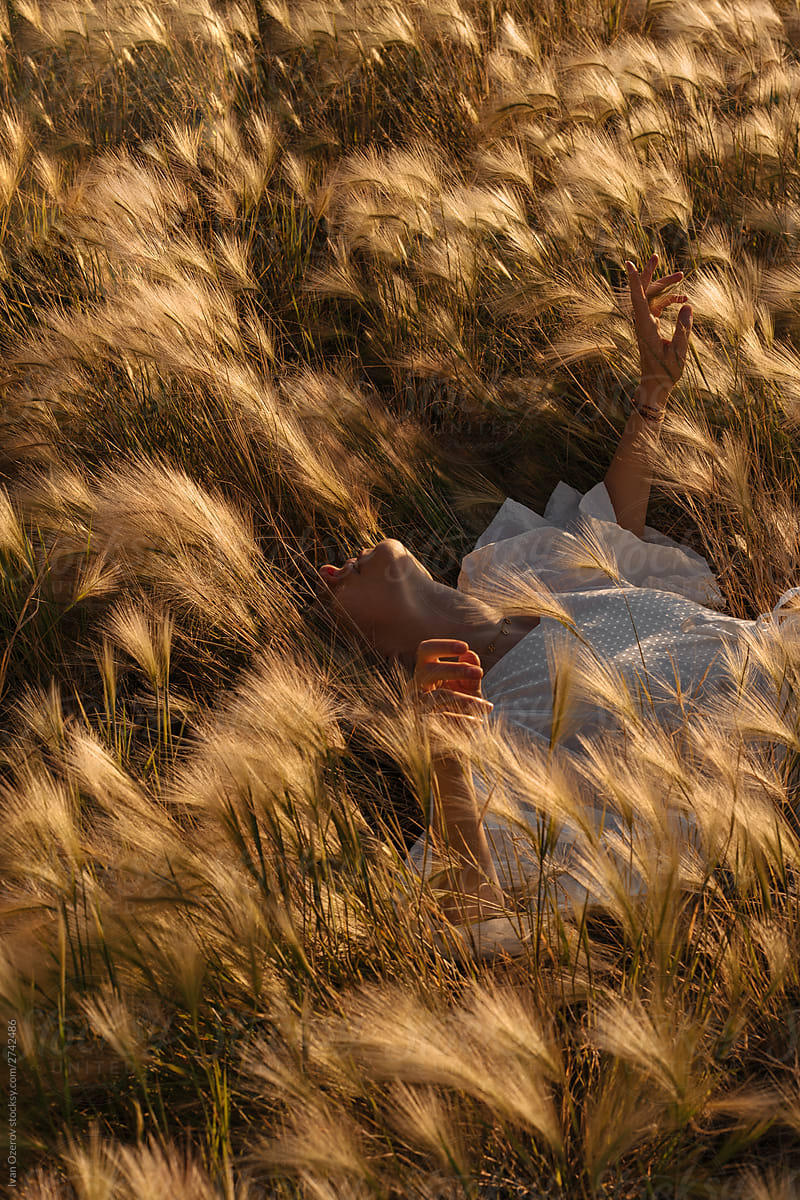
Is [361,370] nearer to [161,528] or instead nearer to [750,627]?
[161,528]

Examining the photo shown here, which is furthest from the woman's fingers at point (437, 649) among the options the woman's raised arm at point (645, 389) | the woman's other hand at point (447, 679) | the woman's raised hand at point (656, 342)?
the woman's raised hand at point (656, 342)

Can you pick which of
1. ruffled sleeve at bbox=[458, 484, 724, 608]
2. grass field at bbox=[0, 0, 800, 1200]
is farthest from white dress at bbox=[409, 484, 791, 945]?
grass field at bbox=[0, 0, 800, 1200]

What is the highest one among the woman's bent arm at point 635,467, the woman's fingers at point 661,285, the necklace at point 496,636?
the woman's fingers at point 661,285

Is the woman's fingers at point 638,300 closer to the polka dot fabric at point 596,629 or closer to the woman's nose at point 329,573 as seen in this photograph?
the polka dot fabric at point 596,629

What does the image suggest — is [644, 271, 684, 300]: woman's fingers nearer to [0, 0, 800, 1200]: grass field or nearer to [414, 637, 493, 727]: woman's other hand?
[0, 0, 800, 1200]: grass field

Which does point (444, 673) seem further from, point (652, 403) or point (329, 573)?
point (652, 403)

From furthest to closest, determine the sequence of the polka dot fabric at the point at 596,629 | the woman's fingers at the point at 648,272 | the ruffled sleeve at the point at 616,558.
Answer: the woman's fingers at the point at 648,272
the ruffled sleeve at the point at 616,558
the polka dot fabric at the point at 596,629

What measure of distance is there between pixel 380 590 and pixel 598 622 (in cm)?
44

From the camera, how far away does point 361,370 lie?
2.58m

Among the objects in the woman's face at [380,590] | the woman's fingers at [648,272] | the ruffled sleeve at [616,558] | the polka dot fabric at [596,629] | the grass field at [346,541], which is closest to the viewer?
the grass field at [346,541]

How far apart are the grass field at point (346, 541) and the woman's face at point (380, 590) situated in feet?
0.34

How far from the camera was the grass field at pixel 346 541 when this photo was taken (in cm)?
100

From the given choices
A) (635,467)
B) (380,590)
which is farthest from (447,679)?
(635,467)

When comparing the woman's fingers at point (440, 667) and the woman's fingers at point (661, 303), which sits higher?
the woman's fingers at point (661, 303)
